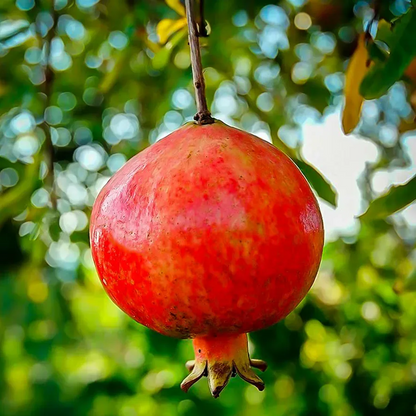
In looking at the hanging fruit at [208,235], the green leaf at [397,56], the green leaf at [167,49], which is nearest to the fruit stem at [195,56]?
the hanging fruit at [208,235]

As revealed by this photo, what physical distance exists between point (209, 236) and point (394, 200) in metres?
0.37

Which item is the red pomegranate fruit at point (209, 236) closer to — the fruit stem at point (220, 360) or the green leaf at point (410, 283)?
the fruit stem at point (220, 360)

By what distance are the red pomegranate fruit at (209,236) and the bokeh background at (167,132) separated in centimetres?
48

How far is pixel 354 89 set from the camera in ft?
2.92

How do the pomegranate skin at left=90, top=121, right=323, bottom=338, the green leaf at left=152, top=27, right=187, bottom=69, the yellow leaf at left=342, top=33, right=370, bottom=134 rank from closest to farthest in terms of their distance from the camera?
the pomegranate skin at left=90, top=121, right=323, bottom=338 → the yellow leaf at left=342, top=33, right=370, bottom=134 → the green leaf at left=152, top=27, right=187, bottom=69

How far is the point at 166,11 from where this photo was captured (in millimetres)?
1201

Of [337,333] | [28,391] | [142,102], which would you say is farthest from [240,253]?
[28,391]

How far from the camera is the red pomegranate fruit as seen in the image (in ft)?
1.76

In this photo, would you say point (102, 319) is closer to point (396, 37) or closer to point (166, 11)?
point (166, 11)

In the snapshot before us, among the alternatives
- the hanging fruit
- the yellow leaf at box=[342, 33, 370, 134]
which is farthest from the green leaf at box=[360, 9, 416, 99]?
the hanging fruit

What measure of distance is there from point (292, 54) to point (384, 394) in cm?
95

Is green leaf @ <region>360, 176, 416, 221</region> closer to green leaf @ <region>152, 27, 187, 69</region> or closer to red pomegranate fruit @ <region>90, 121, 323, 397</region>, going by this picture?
red pomegranate fruit @ <region>90, 121, 323, 397</region>

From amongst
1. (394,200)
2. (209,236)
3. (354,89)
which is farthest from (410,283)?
(209,236)

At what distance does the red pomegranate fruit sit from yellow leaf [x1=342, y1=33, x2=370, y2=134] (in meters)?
0.27
